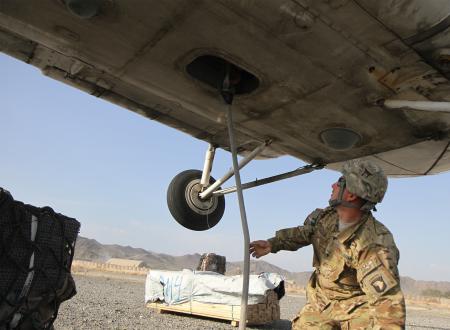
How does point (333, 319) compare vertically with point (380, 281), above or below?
below

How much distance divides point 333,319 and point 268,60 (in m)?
2.31

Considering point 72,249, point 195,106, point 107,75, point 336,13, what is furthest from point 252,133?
point 72,249

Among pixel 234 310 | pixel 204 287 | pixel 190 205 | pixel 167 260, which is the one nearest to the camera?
pixel 190 205

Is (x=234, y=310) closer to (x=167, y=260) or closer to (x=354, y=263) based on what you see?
(x=354, y=263)

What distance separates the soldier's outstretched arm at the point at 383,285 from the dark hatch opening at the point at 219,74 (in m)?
2.47

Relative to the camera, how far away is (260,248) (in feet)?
11.1

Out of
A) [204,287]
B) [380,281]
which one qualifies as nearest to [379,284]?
[380,281]

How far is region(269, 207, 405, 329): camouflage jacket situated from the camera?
2.39m

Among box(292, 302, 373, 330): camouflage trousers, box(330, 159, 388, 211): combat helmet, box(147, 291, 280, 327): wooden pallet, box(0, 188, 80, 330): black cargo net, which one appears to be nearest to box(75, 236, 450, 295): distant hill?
box(147, 291, 280, 327): wooden pallet

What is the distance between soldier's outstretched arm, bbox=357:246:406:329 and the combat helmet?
14.0 inches

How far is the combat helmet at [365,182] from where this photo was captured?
2.78 m

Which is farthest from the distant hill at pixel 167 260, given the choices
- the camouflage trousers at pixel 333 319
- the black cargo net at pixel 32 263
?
the black cargo net at pixel 32 263

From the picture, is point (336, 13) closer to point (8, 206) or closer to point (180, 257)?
point (8, 206)

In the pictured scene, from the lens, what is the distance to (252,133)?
600 cm
